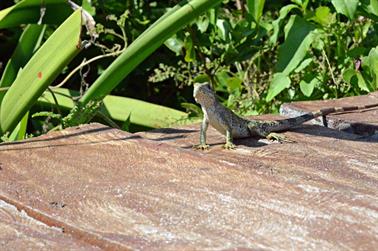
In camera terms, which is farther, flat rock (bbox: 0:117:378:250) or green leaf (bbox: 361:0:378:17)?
green leaf (bbox: 361:0:378:17)

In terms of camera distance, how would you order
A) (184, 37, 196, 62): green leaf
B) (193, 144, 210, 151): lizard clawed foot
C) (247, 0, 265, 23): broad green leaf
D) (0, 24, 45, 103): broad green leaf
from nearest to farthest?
1. (193, 144, 210, 151): lizard clawed foot
2. (0, 24, 45, 103): broad green leaf
3. (247, 0, 265, 23): broad green leaf
4. (184, 37, 196, 62): green leaf

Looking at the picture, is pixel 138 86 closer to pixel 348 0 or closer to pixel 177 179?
pixel 348 0

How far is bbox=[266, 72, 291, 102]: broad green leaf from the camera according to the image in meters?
4.64

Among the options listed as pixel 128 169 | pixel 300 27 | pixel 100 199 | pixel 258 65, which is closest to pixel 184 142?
pixel 128 169

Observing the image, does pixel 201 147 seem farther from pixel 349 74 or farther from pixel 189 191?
pixel 349 74

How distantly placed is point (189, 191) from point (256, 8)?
2435mm

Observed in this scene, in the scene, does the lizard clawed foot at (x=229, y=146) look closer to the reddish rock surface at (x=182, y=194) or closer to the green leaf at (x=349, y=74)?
the reddish rock surface at (x=182, y=194)

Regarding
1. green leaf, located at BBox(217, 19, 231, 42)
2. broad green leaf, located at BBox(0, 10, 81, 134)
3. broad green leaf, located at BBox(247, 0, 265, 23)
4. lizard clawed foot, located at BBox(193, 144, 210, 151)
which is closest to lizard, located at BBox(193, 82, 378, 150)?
lizard clawed foot, located at BBox(193, 144, 210, 151)

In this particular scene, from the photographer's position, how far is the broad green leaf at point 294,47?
4.68 m

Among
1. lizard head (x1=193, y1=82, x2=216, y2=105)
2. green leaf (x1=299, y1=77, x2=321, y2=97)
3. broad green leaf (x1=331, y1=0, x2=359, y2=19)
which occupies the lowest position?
green leaf (x1=299, y1=77, x2=321, y2=97)

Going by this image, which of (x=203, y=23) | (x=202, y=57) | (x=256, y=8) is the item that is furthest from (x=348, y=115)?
(x=202, y=57)

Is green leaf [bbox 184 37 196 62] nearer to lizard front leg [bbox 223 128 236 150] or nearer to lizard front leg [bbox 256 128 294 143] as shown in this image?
lizard front leg [bbox 256 128 294 143]

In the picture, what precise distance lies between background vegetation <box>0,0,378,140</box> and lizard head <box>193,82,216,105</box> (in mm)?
329

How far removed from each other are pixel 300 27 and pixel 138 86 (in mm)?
1555
